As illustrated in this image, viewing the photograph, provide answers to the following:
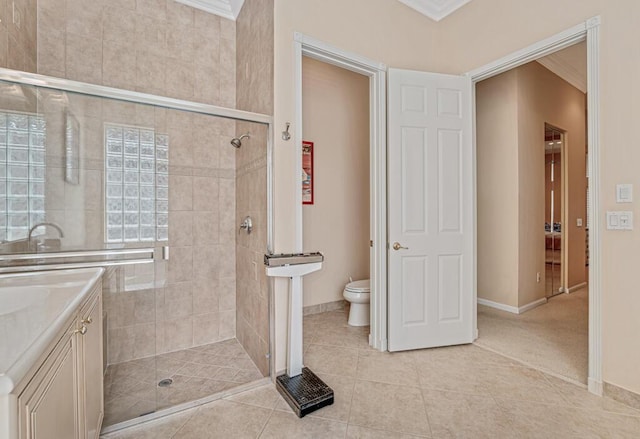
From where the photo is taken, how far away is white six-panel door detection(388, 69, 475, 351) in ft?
8.36

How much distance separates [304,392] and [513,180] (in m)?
3.30

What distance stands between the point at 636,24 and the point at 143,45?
3465 mm

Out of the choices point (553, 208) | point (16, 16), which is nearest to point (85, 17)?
point (16, 16)

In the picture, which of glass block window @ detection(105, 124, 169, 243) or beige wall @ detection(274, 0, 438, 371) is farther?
beige wall @ detection(274, 0, 438, 371)

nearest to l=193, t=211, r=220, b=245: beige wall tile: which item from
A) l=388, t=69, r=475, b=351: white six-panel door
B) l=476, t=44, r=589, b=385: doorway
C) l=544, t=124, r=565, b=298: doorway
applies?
l=388, t=69, r=475, b=351: white six-panel door

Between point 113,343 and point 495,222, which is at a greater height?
point 495,222

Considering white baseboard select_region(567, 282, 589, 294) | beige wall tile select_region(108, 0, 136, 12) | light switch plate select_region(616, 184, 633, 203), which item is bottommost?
white baseboard select_region(567, 282, 589, 294)

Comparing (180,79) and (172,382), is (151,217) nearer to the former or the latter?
(172,382)

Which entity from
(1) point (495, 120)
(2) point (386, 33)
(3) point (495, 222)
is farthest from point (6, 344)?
(1) point (495, 120)

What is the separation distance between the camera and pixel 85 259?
1.94 metres

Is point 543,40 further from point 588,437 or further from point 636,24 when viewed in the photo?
point 588,437

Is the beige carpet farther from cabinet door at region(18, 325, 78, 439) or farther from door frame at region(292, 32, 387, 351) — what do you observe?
cabinet door at region(18, 325, 78, 439)

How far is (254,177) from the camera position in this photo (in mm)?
2471

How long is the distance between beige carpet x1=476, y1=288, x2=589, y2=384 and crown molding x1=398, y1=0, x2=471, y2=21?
306 centimetres
